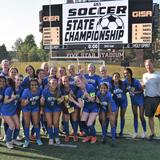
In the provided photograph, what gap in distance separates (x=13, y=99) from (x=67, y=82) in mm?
1266

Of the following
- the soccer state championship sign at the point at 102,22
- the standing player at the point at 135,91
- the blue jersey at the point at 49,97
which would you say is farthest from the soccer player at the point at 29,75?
the soccer state championship sign at the point at 102,22

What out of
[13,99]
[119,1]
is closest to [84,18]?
[119,1]

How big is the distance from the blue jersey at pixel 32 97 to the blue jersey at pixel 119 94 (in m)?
1.84

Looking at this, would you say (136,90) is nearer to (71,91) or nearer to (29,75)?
(71,91)

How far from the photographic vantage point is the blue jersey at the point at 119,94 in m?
9.77

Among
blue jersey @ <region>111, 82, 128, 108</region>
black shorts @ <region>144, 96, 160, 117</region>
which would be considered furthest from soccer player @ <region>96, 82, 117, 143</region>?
black shorts @ <region>144, 96, 160, 117</region>

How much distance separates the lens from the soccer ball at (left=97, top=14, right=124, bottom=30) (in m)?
20.2

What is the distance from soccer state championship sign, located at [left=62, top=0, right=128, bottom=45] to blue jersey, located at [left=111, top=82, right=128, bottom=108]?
10.6 m

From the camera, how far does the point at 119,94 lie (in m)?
9.79

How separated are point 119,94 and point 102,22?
11.0m

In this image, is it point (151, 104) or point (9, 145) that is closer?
point (9, 145)

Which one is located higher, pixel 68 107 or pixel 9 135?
pixel 68 107

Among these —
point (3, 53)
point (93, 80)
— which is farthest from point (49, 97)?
point (3, 53)

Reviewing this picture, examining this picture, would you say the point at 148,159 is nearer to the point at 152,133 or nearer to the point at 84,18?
the point at 152,133
